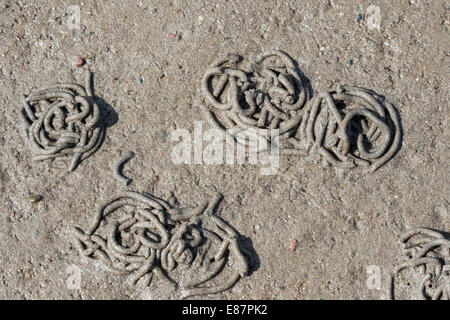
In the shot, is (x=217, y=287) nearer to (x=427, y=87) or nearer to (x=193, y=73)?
(x=193, y=73)

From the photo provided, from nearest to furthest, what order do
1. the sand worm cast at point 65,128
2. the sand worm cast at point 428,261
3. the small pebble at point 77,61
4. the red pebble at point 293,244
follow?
the sand worm cast at point 428,261, the red pebble at point 293,244, the sand worm cast at point 65,128, the small pebble at point 77,61

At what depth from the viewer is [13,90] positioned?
4.93 metres

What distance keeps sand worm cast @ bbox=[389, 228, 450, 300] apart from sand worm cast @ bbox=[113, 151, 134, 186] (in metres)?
2.49

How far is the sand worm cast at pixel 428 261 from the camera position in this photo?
447 centimetres

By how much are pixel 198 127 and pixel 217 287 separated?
1.44 meters

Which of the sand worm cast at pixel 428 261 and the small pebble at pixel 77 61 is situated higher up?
the small pebble at pixel 77 61

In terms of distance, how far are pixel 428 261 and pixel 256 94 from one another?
6.81 feet

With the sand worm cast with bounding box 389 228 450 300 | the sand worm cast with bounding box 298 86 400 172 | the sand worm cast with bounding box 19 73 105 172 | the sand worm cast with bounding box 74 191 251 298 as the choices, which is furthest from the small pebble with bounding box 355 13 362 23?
the sand worm cast with bounding box 19 73 105 172

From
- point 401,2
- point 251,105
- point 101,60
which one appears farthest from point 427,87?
point 101,60

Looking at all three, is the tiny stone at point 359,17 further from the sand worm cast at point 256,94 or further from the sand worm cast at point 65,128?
the sand worm cast at point 65,128

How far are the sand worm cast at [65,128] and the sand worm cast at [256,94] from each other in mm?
1055

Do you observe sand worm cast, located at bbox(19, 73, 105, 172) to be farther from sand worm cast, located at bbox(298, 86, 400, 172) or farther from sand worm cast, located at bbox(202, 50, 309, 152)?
sand worm cast, located at bbox(298, 86, 400, 172)

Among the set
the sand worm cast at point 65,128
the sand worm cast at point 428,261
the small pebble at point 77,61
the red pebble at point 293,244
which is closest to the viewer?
the sand worm cast at point 428,261

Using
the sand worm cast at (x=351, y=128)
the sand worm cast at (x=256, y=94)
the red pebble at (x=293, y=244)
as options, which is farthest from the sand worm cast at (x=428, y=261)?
the sand worm cast at (x=256, y=94)
